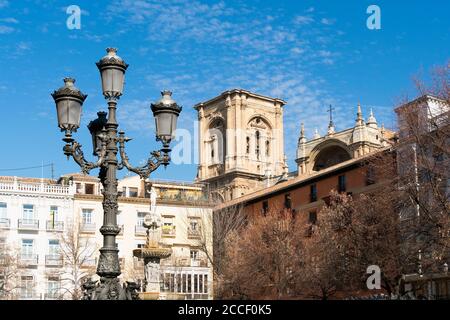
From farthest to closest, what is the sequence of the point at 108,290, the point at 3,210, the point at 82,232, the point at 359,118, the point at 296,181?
the point at 359,118, the point at 296,181, the point at 82,232, the point at 3,210, the point at 108,290

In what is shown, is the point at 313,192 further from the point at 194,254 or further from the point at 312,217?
the point at 194,254

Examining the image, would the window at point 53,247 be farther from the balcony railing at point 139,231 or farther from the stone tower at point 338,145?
the stone tower at point 338,145

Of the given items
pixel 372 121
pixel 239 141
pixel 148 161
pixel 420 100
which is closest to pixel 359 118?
pixel 372 121

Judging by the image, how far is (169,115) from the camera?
15.2m

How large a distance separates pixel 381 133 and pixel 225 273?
37239 mm

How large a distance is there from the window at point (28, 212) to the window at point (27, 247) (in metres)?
1.93

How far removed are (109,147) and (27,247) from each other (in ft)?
160

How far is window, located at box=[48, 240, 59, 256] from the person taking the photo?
6123cm

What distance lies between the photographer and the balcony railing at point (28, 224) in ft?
200

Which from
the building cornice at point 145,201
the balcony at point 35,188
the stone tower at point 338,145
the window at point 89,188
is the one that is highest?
the stone tower at point 338,145

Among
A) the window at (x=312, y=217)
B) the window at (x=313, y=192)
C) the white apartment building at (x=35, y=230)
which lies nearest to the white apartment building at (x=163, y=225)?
the white apartment building at (x=35, y=230)

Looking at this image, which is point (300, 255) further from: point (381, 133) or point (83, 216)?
point (381, 133)

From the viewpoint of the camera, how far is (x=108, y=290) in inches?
536

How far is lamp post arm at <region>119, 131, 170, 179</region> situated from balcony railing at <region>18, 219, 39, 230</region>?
47.7m
